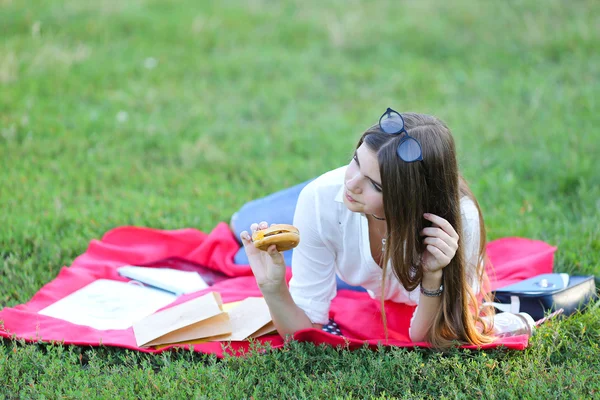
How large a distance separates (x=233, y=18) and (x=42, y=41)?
230 cm

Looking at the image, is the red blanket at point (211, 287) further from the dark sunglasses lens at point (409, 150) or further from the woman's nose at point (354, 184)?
the dark sunglasses lens at point (409, 150)

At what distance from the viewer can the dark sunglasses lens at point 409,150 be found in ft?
9.36

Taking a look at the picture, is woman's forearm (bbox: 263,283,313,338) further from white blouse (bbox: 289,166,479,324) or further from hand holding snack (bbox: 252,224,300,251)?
hand holding snack (bbox: 252,224,300,251)

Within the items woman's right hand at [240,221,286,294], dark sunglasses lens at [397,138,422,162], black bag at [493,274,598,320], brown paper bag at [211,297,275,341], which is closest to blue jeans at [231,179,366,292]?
brown paper bag at [211,297,275,341]

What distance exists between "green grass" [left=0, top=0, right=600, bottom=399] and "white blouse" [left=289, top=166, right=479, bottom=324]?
0.29 metres

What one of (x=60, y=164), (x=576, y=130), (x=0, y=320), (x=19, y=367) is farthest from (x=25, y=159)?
(x=576, y=130)

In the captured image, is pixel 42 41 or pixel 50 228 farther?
pixel 42 41

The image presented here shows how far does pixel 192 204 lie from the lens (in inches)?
204

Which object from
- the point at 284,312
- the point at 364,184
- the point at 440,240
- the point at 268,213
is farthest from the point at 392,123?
the point at 268,213

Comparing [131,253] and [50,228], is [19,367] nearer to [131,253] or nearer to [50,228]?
[131,253]

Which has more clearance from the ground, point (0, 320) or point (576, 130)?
point (576, 130)

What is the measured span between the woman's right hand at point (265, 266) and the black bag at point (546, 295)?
1.32 meters

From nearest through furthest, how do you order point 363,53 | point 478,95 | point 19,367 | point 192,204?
point 19,367
point 192,204
point 478,95
point 363,53

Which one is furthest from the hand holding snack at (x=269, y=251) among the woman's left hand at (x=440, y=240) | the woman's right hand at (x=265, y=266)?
the woman's left hand at (x=440, y=240)
